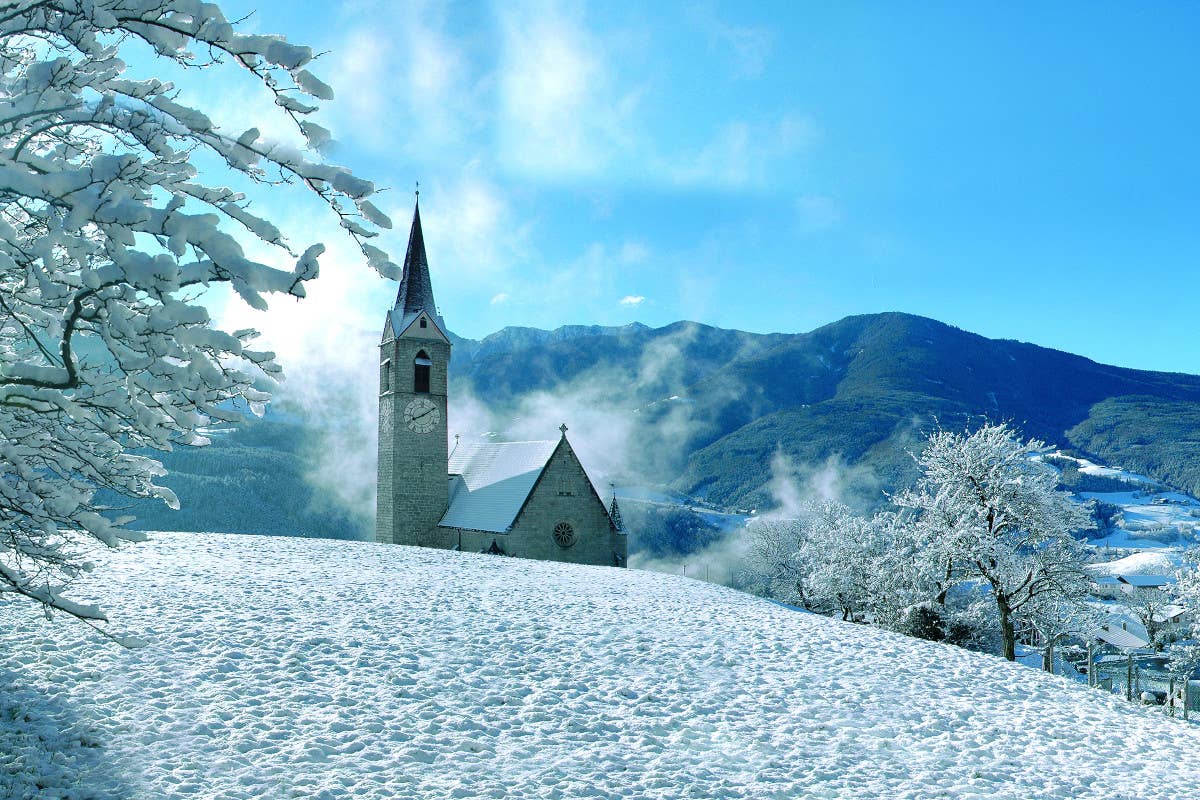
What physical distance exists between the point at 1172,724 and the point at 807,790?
8848 mm

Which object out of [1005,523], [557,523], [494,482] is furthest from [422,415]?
[1005,523]

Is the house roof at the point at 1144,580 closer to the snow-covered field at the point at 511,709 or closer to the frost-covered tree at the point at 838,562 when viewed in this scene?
the frost-covered tree at the point at 838,562

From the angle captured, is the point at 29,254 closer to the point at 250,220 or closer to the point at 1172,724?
the point at 250,220

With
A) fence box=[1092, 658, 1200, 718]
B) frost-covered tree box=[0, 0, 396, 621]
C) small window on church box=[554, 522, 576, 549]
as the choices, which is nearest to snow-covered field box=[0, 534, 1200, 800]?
frost-covered tree box=[0, 0, 396, 621]

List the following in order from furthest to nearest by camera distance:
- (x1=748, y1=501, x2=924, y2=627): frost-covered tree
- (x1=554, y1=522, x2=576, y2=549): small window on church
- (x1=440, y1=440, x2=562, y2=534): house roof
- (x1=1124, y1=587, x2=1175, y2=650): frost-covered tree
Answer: (x1=1124, y1=587, x2=1175, y2=650): frost-covered tree → (x1=748, y1=501, x2=924, y2=627): frost-covered tree → (x1=554, y1=522, x2=576, y2=549): small window on church → (x1=440, y1=440, x2=562, y2=534): house roof

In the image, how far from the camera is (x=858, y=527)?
4634 cm

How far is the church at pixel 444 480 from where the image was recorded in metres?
31.7

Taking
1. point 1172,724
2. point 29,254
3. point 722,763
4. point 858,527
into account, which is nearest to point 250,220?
point 29,254

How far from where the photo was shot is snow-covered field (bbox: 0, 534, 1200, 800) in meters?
6.95

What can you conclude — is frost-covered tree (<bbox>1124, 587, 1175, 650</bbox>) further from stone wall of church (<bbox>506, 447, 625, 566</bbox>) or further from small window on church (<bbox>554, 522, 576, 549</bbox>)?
small window on church (<bbox>554, 522, 576, 549</bbox>)

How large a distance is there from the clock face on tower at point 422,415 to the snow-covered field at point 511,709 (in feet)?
62.5

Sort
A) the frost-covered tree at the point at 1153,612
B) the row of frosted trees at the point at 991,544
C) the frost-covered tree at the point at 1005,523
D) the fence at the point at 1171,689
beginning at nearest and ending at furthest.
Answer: the fence at the point at 1171,689, the frost-covered tree at the point at 1005,523, the row of frosted trees at the point at 991,544, the frost-covered tree at the point at 1153,612

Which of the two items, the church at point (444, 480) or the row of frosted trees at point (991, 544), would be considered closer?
the row of frosted trees at point (991, 544)

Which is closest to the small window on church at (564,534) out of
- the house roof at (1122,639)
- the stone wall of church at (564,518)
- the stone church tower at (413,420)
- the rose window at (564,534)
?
the rose window at (564,534)
